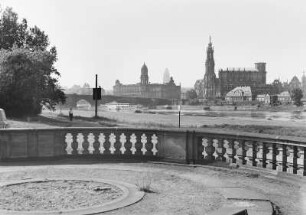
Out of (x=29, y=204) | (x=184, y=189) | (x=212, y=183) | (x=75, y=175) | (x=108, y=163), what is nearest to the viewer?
(x=29, y=204)

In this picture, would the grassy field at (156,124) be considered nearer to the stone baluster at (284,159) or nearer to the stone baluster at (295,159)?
the stone baluster at (284,159)

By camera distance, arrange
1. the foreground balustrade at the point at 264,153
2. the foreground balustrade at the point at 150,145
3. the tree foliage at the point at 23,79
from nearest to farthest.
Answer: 1. the foreground balustrade at the point at 264,153
2. the foreground balustrade at the point at 150,145
3. the tree foliage at the point at 23,79

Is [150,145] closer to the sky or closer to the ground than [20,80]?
closer to the ground

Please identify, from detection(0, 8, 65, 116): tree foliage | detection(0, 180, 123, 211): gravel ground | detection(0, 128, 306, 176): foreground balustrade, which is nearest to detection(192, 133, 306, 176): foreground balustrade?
detection(0, 128, 306, 176): foreground balustrade

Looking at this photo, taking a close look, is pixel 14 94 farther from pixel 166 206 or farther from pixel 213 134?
pixel 166 206

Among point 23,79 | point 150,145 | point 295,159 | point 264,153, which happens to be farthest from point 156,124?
point 295,159

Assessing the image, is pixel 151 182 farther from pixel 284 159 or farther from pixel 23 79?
pixel 23 79

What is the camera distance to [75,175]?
31.0 ft

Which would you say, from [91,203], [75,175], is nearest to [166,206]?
[91,203]

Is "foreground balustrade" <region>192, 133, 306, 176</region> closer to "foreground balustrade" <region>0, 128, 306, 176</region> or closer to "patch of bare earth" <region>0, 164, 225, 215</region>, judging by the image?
"foreground balustrade" <region>0, 128, 306, 176</region>

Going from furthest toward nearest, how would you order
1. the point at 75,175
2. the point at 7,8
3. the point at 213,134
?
the point at 7,8 → the point at 213,134 → the point at 75,175

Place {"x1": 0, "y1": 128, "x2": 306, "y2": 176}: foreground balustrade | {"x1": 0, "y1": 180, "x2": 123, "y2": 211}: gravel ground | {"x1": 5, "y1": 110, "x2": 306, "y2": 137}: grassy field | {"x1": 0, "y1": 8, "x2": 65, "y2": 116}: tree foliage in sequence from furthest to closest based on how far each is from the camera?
{"x1": 0, "y1": 8, "x2": 65, "y2": 116}: tree foliage → {"x1": 5, "y1": 110, "x2": 306, "y2": 137}: grassy field → {"x1": 0, "y1": 128, "x2": 306, "y2": 176}: foreground balustrade → {"x1": 0, "y1": 180, "x2": 123, "y2": 211}: gravel ground

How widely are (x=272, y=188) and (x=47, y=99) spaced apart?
5456cm

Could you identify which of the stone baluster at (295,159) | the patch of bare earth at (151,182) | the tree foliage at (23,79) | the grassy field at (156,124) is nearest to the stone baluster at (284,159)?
the stone baluster at (295,159)
